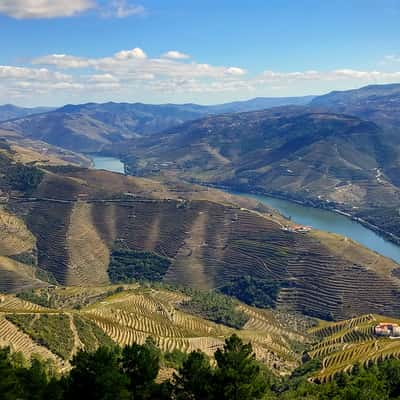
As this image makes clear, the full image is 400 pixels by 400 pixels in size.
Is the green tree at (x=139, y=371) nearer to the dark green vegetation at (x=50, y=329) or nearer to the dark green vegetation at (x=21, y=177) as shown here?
the dark green vegetation at (x=50, y=329)

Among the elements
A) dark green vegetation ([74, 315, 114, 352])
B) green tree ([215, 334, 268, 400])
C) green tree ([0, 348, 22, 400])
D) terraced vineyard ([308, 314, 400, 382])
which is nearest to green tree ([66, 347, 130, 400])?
green tree ([0, 348, 22, 400])

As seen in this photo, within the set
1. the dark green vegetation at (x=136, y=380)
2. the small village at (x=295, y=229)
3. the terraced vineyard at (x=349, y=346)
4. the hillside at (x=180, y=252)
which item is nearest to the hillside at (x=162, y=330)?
the terraced vineyard at (x=349, y=346)

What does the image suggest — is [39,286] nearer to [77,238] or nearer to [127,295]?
[127,295]

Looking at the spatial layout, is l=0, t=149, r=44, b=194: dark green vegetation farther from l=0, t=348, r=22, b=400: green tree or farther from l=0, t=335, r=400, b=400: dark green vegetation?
l=0, t=348, r=22, b=400: green tree

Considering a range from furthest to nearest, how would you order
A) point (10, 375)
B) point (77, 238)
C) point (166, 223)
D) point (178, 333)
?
point (166, 223)
point (77, 238)
point (178, 333)
point (10, 375)

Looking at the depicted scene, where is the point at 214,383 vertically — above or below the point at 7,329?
above

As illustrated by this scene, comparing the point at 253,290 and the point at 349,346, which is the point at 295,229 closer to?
the point at 253,290

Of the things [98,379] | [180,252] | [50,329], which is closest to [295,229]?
[180,252]

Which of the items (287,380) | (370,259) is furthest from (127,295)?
(370,259)
